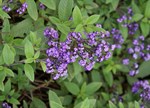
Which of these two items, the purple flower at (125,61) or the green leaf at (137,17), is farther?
the purple flower at (125,61)

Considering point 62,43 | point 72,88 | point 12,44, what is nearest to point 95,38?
point 62,43

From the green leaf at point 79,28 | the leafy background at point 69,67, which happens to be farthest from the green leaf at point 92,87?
the green leaf at point 79,28

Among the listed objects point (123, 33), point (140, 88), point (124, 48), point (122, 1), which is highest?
point (122, 1)

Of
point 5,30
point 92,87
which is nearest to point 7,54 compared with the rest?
point 5,30

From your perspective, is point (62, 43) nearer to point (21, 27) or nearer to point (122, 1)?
point (21, 27)

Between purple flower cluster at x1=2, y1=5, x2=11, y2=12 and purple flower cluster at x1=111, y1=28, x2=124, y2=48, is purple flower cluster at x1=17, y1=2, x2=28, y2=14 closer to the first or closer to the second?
purple flower cluster at x1=2, y1=5, x2=11, y2=12

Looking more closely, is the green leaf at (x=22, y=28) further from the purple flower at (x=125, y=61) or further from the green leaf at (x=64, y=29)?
the purple flower at (x=125, y=61)
